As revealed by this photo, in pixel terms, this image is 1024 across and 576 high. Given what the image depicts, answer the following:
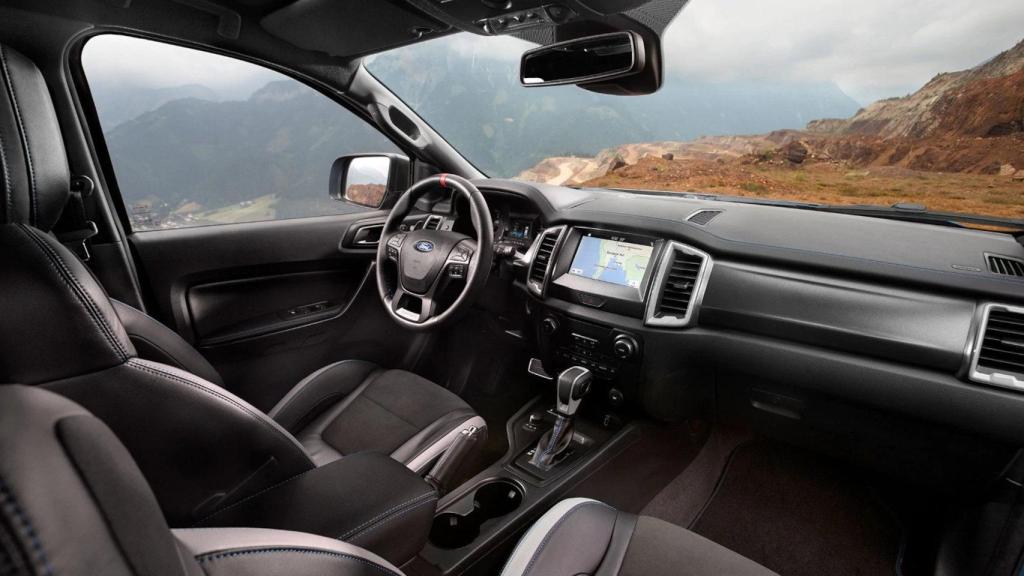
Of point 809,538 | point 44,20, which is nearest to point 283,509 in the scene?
point 44,20

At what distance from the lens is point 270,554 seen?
74cm

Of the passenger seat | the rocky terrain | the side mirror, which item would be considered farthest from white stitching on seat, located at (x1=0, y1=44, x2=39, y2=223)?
the rocky terrain

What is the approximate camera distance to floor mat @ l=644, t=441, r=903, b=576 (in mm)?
2092

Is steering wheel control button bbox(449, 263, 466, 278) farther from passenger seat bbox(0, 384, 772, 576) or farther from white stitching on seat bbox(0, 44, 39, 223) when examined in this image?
passenger seat bbox(0, 384, 772, 576)

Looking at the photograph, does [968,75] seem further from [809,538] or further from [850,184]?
[809,538]

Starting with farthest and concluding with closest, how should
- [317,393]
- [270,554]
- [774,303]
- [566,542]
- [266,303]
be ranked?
[266,303] → [317,393] → [774,303] → [566,542] → [270,554]

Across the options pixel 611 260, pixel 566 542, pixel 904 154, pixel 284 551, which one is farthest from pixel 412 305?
pixel 904 154

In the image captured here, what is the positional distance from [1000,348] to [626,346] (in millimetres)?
1091

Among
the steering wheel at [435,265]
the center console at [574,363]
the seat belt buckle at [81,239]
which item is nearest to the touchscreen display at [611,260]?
the center console at [574,363]

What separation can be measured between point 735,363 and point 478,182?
5.03 ft

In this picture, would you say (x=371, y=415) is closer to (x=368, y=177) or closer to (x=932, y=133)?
(x=368, y=177)

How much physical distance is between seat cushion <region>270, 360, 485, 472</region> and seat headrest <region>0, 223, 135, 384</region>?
114 centimetres

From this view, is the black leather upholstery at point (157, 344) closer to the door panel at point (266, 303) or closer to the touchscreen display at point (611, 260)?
the door panel at point (266, 303)

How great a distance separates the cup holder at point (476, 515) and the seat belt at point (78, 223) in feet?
5.10
